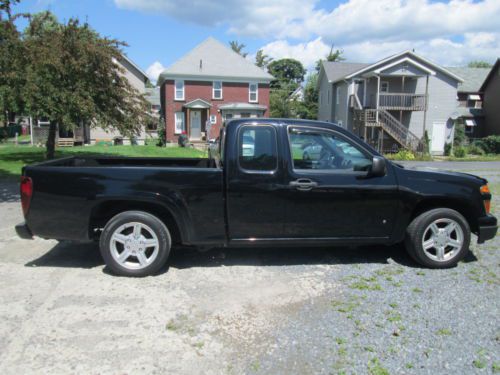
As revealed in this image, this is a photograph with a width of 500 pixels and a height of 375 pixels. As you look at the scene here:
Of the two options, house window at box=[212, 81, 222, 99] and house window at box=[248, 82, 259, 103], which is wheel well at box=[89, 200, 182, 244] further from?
house window at box=[248, 82, 259, 103]

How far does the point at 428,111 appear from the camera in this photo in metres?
34.1

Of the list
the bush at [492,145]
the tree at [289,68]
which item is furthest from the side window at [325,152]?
the tree at [289,68]

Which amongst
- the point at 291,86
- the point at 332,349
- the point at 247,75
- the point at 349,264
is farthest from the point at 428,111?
the point at 291,86

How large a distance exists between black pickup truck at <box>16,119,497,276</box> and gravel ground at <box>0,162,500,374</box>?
0.39m

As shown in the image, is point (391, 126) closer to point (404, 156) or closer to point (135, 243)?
point (404, 156)

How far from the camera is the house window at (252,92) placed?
37.3 metres

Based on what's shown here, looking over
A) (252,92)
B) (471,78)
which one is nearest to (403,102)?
(252,92)

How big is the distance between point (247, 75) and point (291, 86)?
3606cm

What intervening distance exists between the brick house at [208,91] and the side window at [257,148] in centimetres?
3069

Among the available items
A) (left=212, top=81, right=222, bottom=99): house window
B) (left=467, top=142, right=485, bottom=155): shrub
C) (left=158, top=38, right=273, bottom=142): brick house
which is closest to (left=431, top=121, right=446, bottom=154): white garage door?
(left=467, top=142, right=485, bottom=155): shrub

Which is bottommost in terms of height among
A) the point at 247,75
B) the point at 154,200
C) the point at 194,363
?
the point at 194,363

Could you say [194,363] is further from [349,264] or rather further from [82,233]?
[349,264]

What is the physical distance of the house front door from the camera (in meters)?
36.5

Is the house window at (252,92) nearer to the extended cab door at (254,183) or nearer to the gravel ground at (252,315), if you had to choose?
the gravel ground at (252,315)
